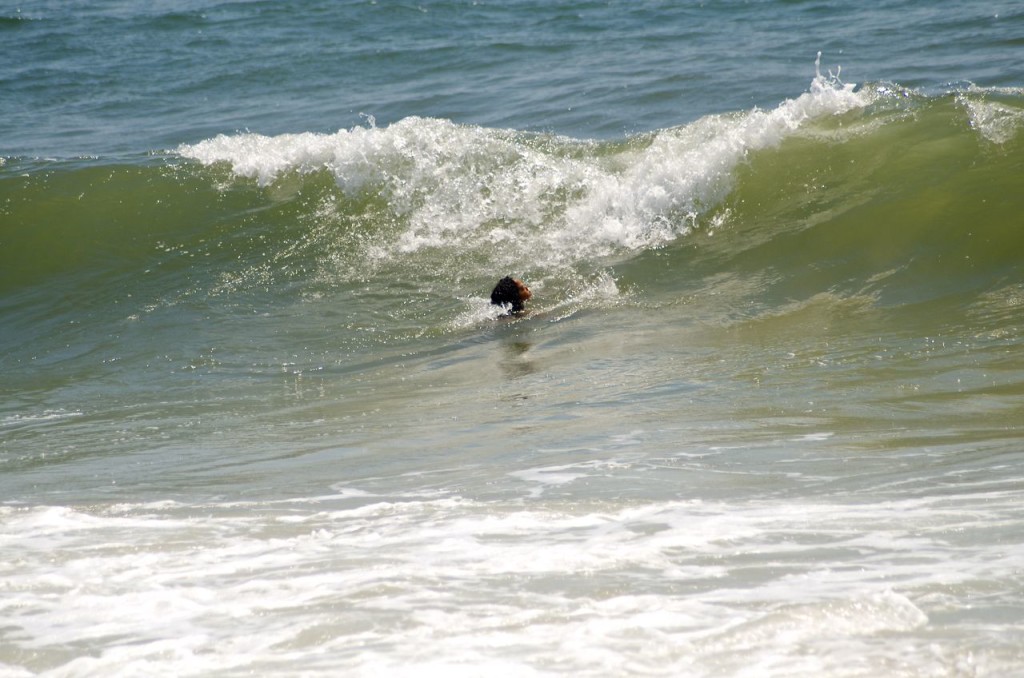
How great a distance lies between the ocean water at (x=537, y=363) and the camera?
312 cm

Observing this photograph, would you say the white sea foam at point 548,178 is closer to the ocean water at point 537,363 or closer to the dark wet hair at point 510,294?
the ocean water at point 537,363

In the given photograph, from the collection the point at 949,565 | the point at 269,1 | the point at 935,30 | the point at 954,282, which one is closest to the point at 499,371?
the point at 954,282

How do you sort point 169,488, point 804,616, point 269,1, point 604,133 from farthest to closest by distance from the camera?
point 269,1, point 604,133, point 169,488, point 804,616

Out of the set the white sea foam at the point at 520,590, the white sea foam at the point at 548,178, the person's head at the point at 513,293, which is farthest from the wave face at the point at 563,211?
the white sea foam at the point at 520,590

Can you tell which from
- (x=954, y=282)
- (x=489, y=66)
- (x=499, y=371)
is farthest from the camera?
(x=489, y=66)

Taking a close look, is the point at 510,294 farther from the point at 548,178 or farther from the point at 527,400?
the point at 548,178

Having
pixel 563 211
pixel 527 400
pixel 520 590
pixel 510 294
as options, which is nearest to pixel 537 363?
pixel 527 400

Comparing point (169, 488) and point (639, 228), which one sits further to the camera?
point (639, 228)

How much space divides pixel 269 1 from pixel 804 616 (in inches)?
849

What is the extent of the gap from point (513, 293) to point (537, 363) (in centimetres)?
134

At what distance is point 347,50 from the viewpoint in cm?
1912

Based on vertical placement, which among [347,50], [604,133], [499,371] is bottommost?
[499,371]

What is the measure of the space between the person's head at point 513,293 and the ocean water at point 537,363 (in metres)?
0.14

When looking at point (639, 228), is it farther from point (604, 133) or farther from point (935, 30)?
point (935, 30)
